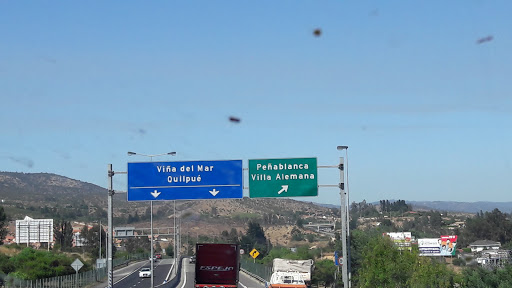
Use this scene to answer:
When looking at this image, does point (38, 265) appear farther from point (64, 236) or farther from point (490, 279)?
point (64, 236)

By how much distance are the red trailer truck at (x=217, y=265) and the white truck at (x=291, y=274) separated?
5182mm

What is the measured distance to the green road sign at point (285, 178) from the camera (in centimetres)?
3216

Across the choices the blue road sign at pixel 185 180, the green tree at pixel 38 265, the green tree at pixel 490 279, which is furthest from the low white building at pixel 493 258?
the green tree at pixel 38 265

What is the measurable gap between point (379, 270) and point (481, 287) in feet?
31.1

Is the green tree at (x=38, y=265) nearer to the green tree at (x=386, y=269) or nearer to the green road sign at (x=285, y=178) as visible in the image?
the green tree at (x=386, y=269)

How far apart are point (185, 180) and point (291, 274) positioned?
1889 centimetres

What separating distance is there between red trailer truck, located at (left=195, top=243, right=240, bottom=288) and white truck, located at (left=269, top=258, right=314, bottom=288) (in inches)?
204

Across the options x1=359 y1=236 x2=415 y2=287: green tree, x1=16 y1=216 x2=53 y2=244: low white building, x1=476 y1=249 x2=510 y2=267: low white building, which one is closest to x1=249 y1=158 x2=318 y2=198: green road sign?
x1=359 y1=236 x2=415 y2=287: green tree

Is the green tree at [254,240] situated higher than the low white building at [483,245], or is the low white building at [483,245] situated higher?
the green tree at [254,240]

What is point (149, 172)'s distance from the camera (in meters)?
33.6

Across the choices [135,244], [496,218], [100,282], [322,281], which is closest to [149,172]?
[100,282]

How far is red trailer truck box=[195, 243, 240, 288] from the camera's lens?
42188mm

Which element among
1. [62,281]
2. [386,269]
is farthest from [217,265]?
[62,281]

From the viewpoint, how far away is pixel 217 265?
4247cm
